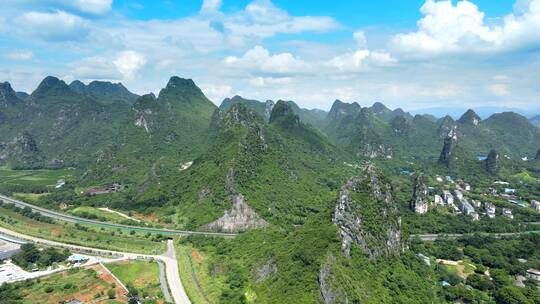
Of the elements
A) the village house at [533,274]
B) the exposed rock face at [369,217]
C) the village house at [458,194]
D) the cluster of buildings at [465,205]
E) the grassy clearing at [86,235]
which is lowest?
the village house at [533,274]

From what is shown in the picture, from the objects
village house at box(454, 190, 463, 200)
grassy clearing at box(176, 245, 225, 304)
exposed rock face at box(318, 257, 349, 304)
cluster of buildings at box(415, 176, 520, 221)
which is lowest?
grassy clearing at box(176, 245, 225, 304)

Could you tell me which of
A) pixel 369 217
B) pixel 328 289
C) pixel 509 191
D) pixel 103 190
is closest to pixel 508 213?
pixel 509 191

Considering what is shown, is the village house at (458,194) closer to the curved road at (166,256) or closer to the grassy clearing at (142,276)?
the curved road at (166,256)

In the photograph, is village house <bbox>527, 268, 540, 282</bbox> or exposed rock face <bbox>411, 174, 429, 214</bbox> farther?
exposed rock face <bbox>411, 174, 429, 214</bbox>

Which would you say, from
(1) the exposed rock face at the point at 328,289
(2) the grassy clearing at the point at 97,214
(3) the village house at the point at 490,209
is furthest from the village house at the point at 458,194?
(2) the grassy clearing at the point at 97,214

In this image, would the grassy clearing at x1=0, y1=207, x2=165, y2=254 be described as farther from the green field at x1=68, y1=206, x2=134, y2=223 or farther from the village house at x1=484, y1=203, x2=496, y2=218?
the village house at x1=484, y1=203, x2=496, y2=218

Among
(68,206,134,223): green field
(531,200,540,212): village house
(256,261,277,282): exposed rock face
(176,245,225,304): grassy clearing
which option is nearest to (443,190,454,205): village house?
(531,200,540,212): village house

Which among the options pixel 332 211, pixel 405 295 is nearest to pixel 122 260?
pixel 332 211

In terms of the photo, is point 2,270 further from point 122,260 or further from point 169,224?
point 169,224
